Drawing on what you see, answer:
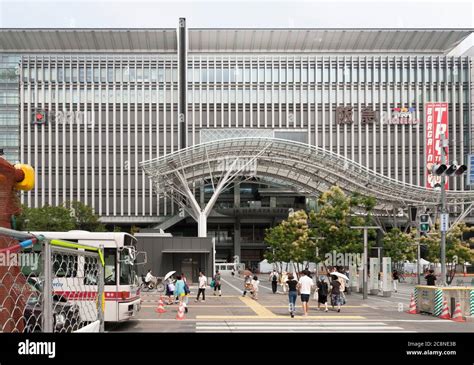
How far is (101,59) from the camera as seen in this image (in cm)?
7988

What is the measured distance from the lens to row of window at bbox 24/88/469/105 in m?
79.6

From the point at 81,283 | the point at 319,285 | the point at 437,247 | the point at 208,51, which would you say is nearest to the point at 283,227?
the point at 437,247

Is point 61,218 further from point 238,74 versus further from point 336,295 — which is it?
point 336,295

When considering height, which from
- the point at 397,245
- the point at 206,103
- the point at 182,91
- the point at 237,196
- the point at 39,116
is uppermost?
the point at 182,91

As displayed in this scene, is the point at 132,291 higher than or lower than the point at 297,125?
lower

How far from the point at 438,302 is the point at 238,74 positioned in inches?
2508

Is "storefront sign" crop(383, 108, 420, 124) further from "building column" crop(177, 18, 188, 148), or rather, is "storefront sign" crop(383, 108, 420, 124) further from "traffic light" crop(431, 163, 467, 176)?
"traffic light" crop(431, 163, 467, 176)

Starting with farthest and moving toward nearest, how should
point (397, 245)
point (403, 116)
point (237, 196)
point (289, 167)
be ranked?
1. point (237, 196)
2. point (403, 116)
3. point (289, 167)
4. point (397, 245)

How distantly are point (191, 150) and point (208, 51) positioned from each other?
23017 millimetres

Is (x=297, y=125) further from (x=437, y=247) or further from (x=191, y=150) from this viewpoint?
(x=437, y=247)

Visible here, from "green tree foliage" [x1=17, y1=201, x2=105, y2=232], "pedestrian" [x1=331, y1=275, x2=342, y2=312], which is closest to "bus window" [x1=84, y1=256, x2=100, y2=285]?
"pedestrian" [x1=331, y1=275, x2=342, y2=312]

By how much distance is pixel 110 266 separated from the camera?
1797 cm

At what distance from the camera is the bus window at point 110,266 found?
1781cm

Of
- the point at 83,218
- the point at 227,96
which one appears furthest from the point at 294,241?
the point at 227,96
